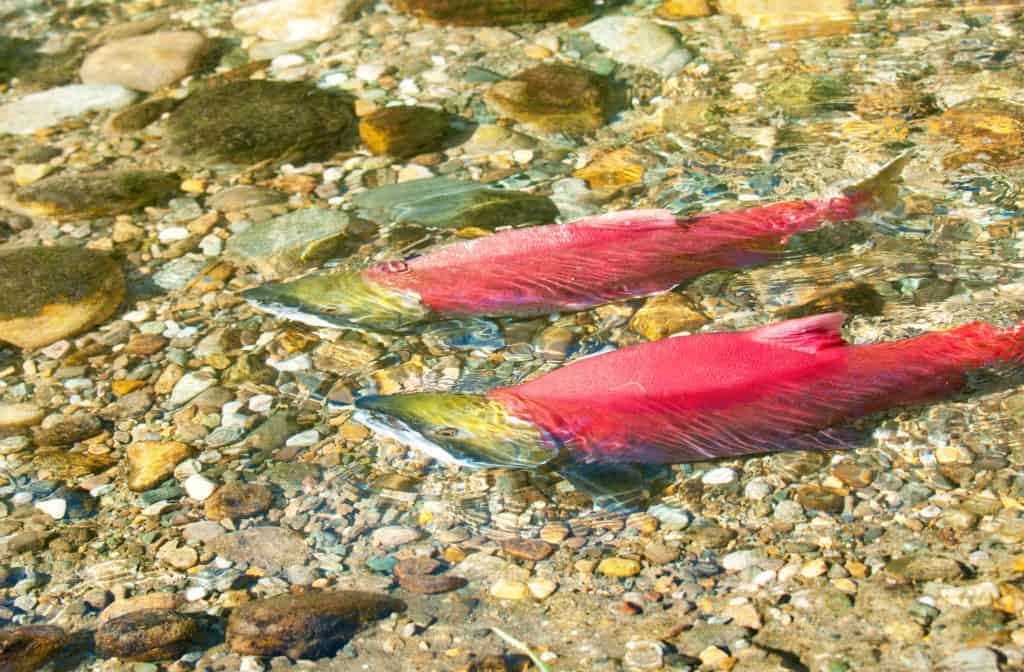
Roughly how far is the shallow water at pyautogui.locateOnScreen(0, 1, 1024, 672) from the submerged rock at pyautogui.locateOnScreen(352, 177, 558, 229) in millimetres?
28

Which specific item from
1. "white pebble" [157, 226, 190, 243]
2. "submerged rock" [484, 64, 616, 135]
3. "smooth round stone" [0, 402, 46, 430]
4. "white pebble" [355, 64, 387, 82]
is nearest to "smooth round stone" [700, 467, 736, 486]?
"smooth round stone" [0, 402, 46, 430]

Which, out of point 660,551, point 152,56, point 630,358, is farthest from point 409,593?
point 152,56

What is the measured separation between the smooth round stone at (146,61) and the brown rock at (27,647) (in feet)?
14.9

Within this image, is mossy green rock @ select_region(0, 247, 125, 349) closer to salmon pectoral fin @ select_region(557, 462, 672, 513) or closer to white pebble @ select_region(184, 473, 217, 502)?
white pebble @ select_region(184, 473, 217, 502)

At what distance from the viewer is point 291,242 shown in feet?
18.7

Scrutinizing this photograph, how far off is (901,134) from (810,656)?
3.39m

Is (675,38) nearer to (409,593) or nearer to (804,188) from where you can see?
(804,188)

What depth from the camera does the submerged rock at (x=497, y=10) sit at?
25.3 feet

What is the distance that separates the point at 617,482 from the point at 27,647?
74.3 inches

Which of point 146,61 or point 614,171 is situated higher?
point 146,61

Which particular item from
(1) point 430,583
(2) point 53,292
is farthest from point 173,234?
Answer: (1) point 430,583

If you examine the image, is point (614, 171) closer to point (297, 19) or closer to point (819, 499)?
point (819, 499)

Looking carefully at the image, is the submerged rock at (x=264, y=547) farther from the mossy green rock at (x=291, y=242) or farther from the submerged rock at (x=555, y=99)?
the submerged rock at (x=555, y=99)

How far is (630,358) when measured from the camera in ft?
13.5
